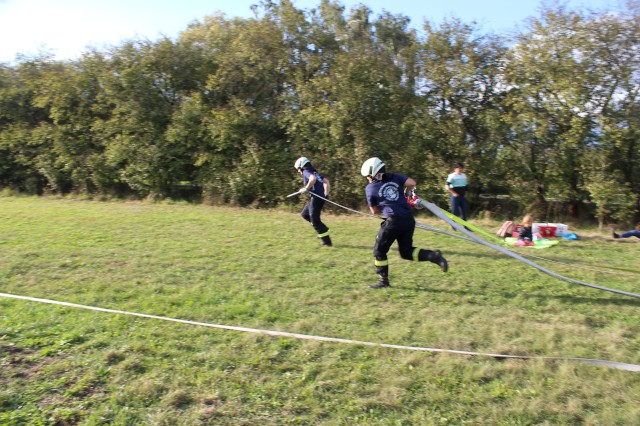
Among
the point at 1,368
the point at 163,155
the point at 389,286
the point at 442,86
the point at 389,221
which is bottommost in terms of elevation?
the point at 1,368

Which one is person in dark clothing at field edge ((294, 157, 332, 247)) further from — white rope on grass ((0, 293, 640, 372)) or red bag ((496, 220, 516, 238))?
white rope on grass ((0, 293, 640, 372))

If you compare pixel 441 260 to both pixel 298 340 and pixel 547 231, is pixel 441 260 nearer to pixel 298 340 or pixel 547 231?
pixel 298 340

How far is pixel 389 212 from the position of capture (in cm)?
614

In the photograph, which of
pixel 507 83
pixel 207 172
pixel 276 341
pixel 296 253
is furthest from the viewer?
pixel 207 172

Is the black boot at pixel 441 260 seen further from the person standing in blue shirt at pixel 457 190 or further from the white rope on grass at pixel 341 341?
the person standing in blue shirt at pixel 457 190

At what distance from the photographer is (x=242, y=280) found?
654 cm

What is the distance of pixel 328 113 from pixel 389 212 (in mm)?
8399

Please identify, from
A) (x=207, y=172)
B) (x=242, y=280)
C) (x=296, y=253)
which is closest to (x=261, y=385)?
(x=242, y=280)

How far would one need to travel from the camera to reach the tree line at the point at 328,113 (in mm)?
11859

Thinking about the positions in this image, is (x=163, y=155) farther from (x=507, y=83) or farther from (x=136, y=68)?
(x=507, y=83)

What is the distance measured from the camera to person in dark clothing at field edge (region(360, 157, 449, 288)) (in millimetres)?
6133

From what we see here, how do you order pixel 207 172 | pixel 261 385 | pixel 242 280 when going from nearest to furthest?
pixel 261 385 < pixel 242 280 < pixel 207 172

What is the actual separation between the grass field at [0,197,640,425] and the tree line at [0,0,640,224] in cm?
478

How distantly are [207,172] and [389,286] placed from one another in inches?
421
